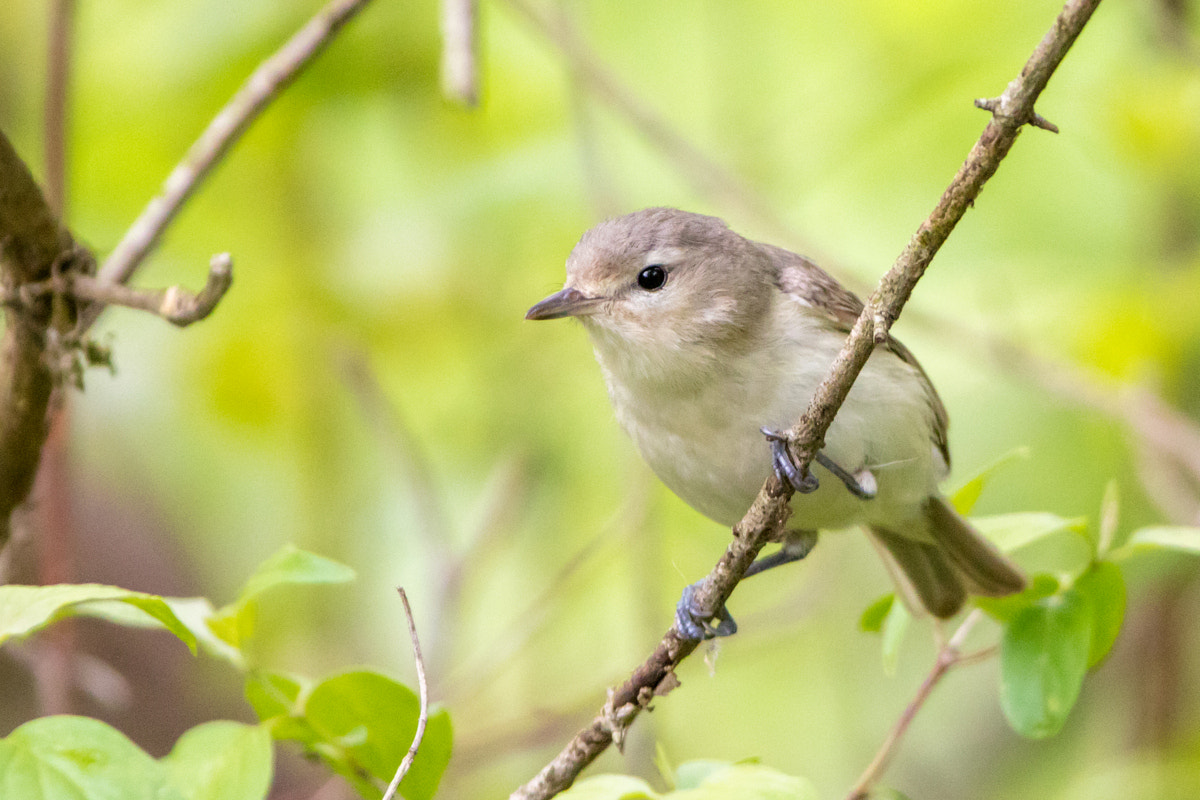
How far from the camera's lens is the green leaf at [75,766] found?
1.41 metres

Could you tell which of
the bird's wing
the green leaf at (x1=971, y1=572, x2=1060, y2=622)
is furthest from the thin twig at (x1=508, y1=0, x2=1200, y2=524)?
the green leaf at (x1=971, y1=572, x2=1060, y2=622)

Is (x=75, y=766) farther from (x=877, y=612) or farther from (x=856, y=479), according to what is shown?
(x=856, y=479)

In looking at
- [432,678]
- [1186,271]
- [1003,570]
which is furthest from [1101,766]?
[432,678]

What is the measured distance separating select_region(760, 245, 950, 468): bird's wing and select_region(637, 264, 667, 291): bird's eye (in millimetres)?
371

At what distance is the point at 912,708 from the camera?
2.06 m

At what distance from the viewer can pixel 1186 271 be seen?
4426 mm

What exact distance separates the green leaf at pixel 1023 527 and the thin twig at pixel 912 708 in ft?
0.84

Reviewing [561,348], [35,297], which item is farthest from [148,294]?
[561,348]

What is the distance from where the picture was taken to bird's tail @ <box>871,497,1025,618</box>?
3006 millimetres

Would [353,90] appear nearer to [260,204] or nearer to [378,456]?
[260,204]

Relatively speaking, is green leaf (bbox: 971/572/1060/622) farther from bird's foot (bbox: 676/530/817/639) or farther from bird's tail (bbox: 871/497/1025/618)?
bird's tail (bbox: 871/497/1025/618)

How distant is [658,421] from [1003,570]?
35.3 inches

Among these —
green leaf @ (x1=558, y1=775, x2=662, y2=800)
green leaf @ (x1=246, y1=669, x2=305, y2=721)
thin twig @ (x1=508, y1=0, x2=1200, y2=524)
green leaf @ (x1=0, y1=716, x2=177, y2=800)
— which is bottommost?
green leaf @ (x1=0, y1=716, x2=177, y2=800)

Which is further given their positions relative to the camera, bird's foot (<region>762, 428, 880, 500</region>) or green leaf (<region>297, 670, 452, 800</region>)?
bird's foot (<region>762, 428, 880, 500</region>)
